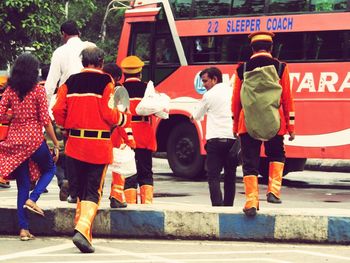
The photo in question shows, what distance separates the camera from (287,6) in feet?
58.3

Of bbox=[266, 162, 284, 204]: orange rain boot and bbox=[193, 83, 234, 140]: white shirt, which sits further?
bbox=[193, 83, 234, 140]: white shirt

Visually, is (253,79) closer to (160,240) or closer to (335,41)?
(160,240)

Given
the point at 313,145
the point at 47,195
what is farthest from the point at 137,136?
the point at 313,145

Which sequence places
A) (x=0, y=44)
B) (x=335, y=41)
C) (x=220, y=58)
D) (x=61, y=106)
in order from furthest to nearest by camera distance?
(x=0, y=44) → (x=220, y=58) → (x=335, y=41) → (x=61, y=106)

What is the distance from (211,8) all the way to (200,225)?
→ 9743 millimetres

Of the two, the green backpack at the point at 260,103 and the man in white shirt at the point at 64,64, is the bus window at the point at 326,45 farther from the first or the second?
the green backpack at the point at 260,103

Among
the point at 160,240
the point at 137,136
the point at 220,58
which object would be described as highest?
the point at 220,58

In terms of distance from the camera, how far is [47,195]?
1489cm

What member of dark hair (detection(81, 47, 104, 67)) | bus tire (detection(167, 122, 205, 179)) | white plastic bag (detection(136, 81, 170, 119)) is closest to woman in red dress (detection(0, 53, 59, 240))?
dark hair (detection(81, 47, 104, 67))

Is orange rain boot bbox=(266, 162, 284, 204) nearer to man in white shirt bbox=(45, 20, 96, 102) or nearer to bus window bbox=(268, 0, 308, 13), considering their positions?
man in white shirt bbox=(45, 20, 96, 102)

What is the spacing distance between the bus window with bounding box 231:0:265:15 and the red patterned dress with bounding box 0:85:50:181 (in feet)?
29.9

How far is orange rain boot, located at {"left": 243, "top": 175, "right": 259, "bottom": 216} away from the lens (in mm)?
9555

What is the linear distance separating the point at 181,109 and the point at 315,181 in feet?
8.84

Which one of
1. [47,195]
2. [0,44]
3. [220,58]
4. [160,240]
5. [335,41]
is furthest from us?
[0,44]
